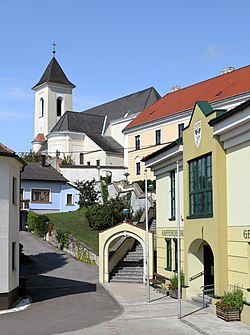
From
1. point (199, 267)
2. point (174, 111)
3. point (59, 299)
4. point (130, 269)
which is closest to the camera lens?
point (199, 267)

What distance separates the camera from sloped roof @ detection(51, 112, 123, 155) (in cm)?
7831

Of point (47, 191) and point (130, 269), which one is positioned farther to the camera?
point (47, 191)

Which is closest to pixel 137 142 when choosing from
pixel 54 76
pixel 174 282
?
pixel 174 282

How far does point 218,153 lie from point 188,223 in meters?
4.27

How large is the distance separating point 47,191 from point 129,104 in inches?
1149

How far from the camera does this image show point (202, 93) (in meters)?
53.7

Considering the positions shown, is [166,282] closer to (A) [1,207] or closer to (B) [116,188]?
(A) [1,207]

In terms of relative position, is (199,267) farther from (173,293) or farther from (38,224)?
(38,224)

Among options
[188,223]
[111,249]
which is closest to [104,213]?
[111,249]

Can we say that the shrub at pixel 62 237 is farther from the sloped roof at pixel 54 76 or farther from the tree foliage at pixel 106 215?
the sloped roof at pixel 54 76

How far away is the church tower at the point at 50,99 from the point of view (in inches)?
3930

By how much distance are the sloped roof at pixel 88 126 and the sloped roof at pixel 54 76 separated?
17.9 m

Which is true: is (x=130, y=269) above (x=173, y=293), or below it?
above

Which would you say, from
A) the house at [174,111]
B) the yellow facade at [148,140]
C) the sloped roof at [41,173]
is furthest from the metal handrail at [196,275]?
the sloped roof at [41,173]
